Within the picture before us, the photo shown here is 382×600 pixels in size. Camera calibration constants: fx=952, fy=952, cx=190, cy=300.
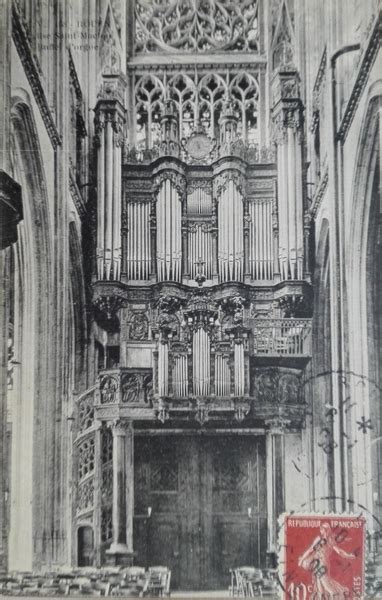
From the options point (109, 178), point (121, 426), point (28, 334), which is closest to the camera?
point (121, 426)

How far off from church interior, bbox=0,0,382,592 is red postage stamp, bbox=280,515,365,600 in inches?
3.5

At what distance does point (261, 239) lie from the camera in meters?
7.16

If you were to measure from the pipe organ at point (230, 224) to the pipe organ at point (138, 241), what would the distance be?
55cm

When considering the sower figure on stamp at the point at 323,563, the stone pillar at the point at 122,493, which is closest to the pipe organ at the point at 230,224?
the stone pillar at the point at 122,493

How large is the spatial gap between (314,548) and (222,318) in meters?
1.75

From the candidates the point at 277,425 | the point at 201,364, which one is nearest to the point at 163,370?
the point at 201,364

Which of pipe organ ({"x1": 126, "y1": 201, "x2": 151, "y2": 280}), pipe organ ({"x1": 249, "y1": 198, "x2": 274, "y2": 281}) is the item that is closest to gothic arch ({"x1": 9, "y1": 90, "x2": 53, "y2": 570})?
pipe organ ({"x1": 126, "y1": 201, "x2": 151, "y2": 280})

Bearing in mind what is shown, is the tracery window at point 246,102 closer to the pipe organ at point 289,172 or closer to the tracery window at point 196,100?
the tracery window at point 196,100

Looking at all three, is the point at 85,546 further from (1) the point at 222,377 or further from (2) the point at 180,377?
(1) the point at 222,377

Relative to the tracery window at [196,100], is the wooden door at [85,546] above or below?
below

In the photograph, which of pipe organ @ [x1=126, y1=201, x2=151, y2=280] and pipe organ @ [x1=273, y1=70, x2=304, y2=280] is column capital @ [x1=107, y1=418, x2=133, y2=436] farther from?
pipe organ @ [x1=273, y1=70, x2=304, y2=280]

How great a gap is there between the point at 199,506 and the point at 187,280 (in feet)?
5.40

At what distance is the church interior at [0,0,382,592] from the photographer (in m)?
6.66

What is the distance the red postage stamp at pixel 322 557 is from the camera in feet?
21.0
